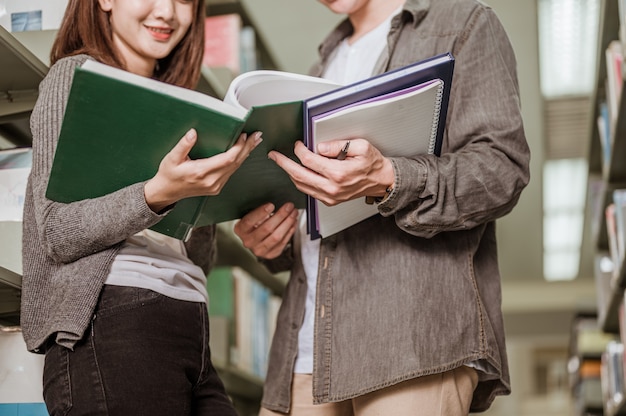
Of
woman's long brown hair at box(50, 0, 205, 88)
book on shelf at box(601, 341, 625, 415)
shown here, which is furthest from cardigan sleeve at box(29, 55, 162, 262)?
book on shelf at box(601, 341, 625, 415)

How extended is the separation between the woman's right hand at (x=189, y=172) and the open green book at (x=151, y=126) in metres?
0.02

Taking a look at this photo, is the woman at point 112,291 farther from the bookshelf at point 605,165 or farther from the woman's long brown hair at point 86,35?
the bookshelf at point 605,165

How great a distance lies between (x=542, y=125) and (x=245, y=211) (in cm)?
369

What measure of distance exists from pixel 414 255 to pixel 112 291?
1.62ft

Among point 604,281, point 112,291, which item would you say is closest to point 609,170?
point 604,281

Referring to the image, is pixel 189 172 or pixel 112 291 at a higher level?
pixel 189 172

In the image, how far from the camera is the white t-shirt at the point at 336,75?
57.0 inches

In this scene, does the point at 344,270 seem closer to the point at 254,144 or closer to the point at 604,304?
the point at 254,144

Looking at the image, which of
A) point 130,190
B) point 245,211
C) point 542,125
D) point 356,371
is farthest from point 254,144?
point 542,125

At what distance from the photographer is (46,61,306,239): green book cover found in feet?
3.28

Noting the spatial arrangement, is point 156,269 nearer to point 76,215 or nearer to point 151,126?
point 76,215

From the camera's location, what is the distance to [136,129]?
1057 millimetres

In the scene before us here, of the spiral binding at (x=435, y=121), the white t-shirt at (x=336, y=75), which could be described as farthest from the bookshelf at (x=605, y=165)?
the spiral binding at (x=435, y=121)

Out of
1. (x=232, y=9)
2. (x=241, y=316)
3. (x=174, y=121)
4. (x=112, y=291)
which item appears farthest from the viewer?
(x=232, y=9)
